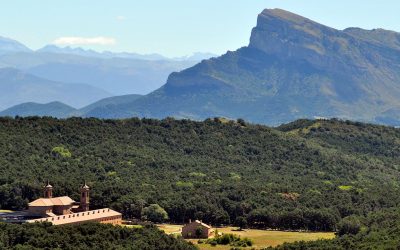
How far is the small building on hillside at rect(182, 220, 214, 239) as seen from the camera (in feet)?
449

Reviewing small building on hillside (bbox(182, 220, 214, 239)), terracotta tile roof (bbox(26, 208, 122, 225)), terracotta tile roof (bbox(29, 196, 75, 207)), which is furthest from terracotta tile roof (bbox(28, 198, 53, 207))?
small building on hillside (bbox(182, 220, 214, 239))

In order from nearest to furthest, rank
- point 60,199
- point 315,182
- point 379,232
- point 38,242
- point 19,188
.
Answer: point 38,242 < point 379,232 < point 60,199 < point 19,188 < point 315,182

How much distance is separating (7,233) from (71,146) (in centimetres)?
8832

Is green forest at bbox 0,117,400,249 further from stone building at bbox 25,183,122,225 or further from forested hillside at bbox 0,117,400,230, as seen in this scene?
stone building at bbox 25,183,122,225

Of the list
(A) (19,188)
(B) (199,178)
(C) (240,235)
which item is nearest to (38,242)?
(C) (240,235)

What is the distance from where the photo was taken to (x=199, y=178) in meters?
187

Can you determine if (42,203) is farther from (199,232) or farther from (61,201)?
(199,232)

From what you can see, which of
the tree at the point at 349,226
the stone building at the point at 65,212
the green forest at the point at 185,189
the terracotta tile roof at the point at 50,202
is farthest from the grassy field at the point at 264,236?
the terracotta tile roof at the point at 50,202

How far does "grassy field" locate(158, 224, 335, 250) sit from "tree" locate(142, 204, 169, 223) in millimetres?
3359

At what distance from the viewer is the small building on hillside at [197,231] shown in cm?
13675

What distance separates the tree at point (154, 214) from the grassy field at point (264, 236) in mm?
3359

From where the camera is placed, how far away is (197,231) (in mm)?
137250

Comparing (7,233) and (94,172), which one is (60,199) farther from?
(94,172)

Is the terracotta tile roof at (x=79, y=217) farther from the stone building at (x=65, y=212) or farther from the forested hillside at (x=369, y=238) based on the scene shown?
the forested hillside at (x=369, y=238)
